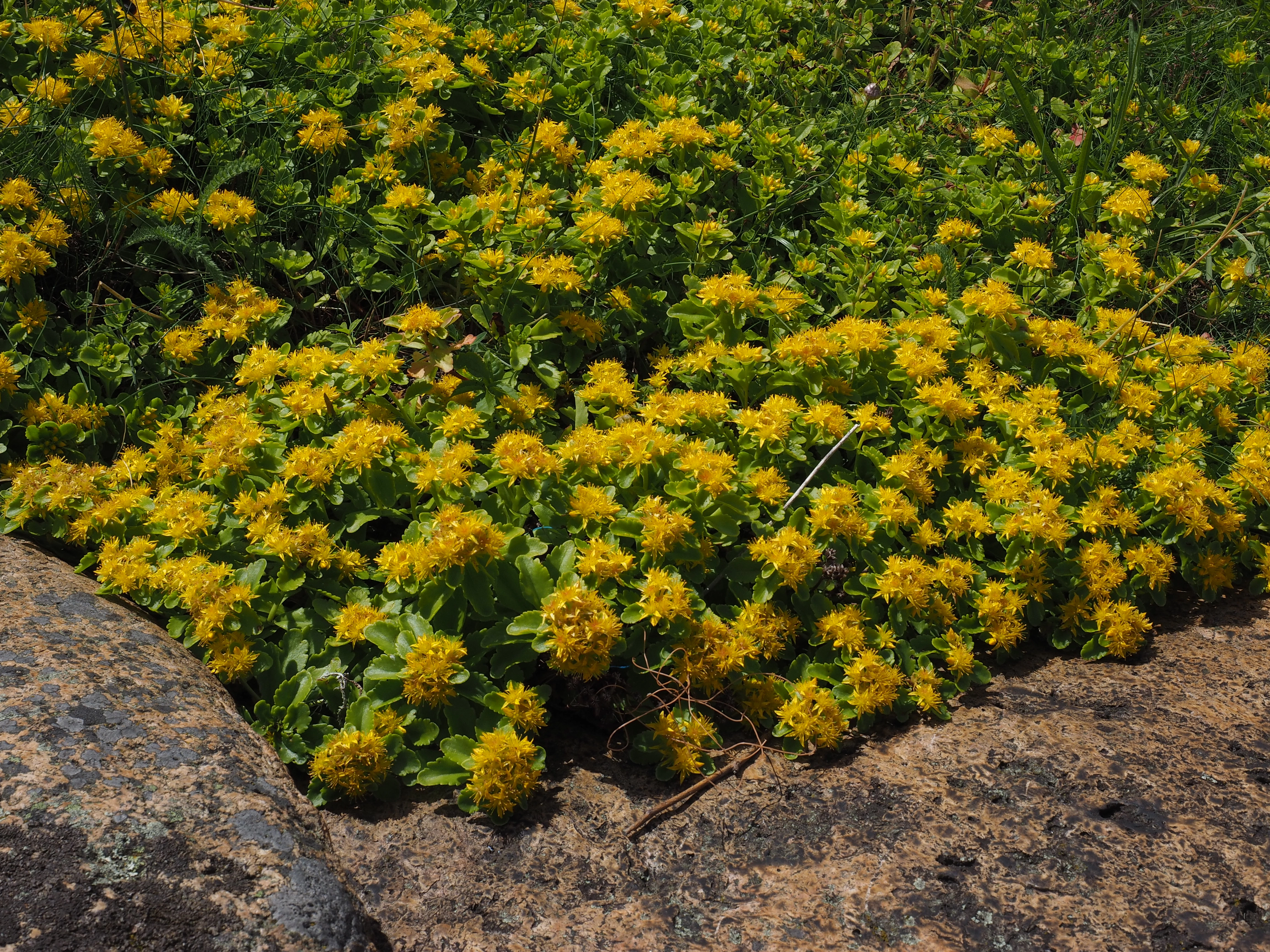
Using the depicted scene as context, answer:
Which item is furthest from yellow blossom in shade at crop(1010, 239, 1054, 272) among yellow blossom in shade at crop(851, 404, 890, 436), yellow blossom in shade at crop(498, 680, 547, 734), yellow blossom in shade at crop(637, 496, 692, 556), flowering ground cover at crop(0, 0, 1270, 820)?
yellow blossom in shade at crop(498, 680, 547, 734)

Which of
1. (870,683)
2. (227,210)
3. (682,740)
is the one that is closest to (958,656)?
(870,683)

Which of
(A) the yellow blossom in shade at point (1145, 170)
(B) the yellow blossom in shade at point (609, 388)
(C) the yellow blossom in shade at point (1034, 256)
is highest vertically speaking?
(A) the yellow blossom in shade at point (1145, 170)

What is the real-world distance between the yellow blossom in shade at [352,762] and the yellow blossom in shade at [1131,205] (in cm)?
318

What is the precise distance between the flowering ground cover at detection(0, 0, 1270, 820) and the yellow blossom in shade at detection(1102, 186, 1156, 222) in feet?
0.04

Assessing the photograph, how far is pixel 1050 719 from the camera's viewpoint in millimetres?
2453

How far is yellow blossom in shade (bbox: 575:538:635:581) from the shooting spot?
2.31 meters

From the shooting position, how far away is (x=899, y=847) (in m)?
2.06

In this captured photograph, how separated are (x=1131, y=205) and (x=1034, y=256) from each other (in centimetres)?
54

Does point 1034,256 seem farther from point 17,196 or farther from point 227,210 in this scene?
point 17,196

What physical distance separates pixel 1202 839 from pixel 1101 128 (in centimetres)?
317

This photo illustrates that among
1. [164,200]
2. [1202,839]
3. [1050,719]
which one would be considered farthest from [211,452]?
[1202,839]

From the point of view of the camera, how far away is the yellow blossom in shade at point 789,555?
2455mm

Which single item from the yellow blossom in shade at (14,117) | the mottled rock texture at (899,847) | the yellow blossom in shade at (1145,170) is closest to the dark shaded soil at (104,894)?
the mottled rock texture at (899,847)

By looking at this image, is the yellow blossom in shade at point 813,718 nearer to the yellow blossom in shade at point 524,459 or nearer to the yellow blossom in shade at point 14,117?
the yellow blossom in shade at point 524,459
